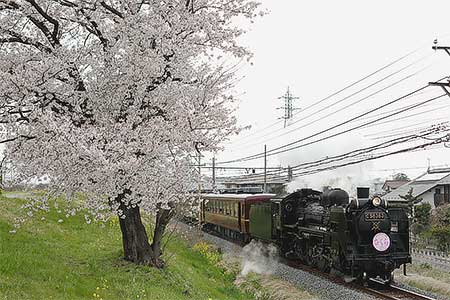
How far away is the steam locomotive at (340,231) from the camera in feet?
46.0

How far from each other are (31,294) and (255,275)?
9418 mm

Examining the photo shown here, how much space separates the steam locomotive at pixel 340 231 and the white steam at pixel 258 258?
79cm

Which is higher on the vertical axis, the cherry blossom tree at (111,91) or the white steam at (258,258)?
the cherry blossom tree at (111,91)

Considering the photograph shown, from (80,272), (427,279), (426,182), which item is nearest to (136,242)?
(80,272)

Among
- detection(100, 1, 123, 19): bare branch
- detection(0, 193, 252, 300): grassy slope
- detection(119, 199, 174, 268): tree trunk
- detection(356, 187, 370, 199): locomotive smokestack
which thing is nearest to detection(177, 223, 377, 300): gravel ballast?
detection(0, 193, 252, 300): grassy slope

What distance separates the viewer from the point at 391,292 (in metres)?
13.6

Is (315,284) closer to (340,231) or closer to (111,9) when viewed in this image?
(340,231)

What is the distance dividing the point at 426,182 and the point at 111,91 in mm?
40027

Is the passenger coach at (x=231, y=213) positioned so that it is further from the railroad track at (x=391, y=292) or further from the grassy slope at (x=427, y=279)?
the railroad track at (x=391, y=292)

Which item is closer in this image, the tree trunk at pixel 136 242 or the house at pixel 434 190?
the tree trunk at pixel 136 242

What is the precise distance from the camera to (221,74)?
38.0 ft

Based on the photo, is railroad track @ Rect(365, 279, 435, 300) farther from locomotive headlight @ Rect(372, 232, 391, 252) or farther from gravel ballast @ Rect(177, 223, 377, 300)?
locomotive headlight @ Rect(372, 232, 391, 252)

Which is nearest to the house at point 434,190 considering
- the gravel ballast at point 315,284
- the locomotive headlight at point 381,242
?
the gravel ballast at point 315,284

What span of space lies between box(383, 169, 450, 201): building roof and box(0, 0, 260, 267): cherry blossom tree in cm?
3197
